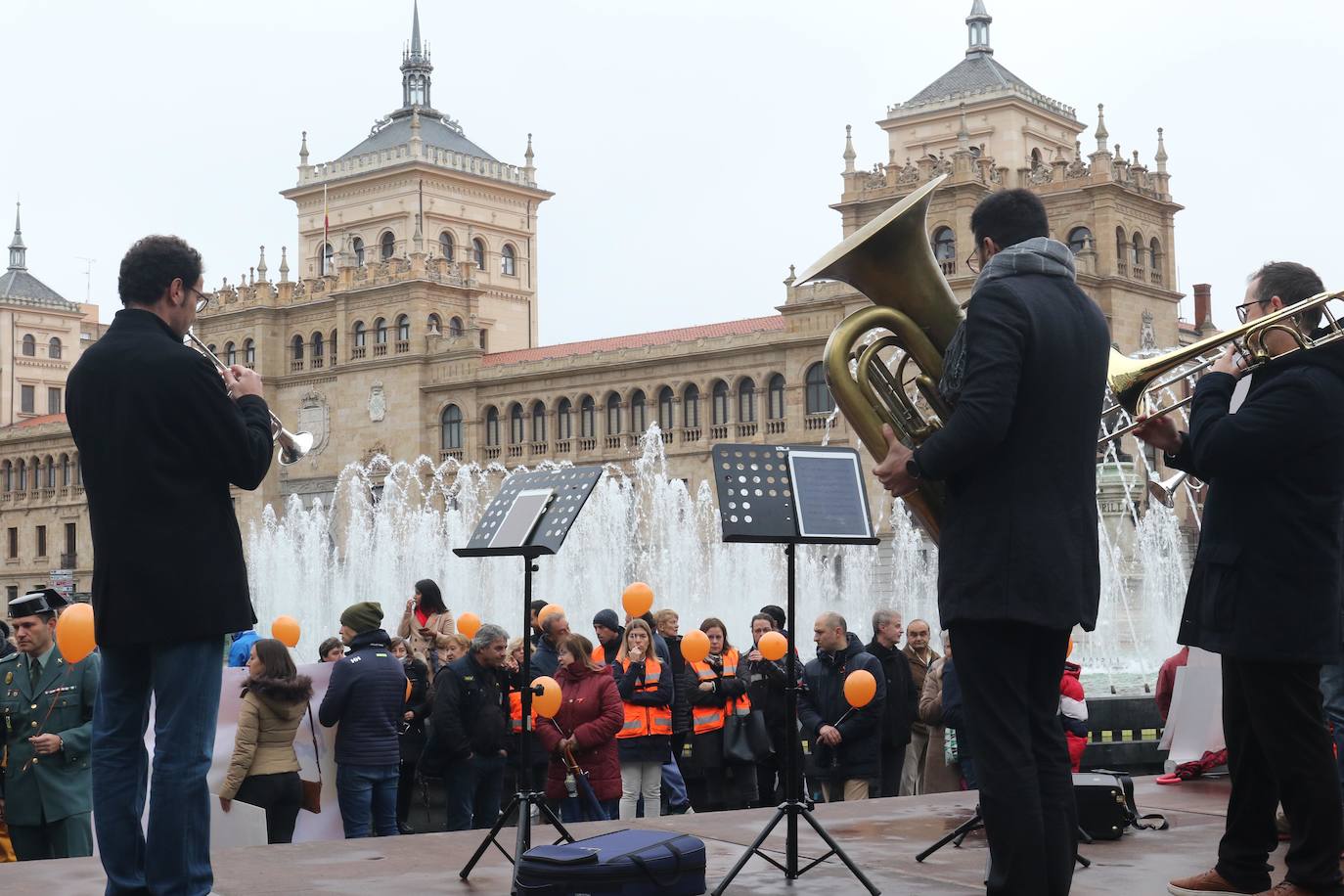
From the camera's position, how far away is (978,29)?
62.3m

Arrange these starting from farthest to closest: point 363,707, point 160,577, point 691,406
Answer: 1. point 691,406
2. point 363,707
3. point 160,577

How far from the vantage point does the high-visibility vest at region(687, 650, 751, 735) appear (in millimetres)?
10258

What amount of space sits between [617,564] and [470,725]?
3088cm

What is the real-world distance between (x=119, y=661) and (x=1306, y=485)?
3.36 m

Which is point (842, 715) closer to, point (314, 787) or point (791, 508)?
point (314, 787)

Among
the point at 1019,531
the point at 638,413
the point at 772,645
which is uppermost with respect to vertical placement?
the point at 638,413

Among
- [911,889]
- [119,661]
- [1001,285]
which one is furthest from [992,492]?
[119,661]

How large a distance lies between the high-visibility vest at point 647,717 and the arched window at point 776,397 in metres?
37.1

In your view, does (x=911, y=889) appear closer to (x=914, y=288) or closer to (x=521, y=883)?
(x=521, y=883)

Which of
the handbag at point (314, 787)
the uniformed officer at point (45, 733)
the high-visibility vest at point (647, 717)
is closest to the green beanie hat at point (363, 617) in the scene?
the handbag at point (314, 787)

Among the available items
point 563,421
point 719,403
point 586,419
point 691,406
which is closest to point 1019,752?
point 719,403

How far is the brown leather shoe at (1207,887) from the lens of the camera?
4.93 metres

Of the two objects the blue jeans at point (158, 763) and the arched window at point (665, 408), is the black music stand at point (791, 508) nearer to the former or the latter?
the blue jeans at point (158, 763)

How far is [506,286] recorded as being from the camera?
2773 inches
